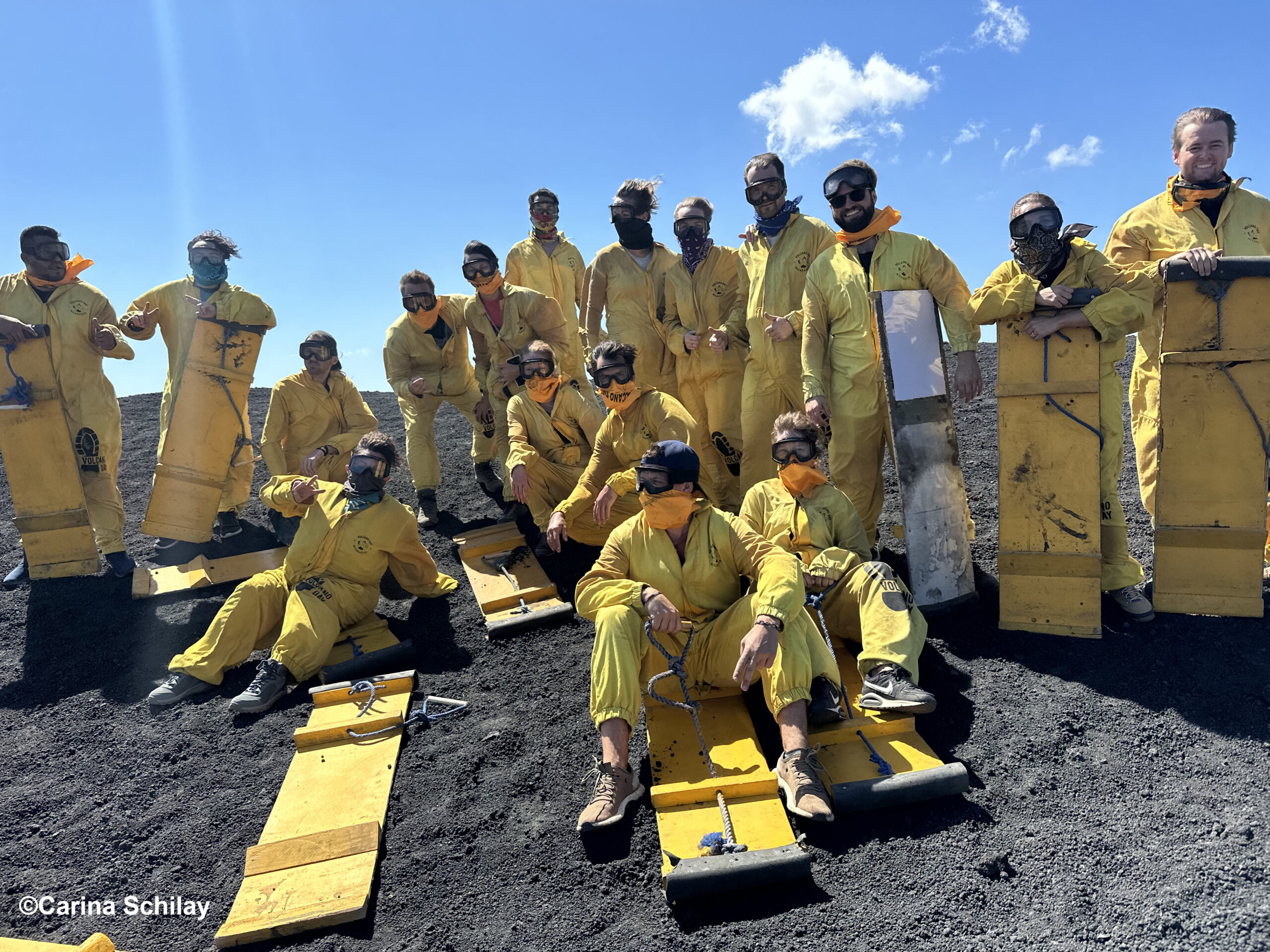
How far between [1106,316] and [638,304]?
3.44 meters

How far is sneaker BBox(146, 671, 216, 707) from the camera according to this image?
4.43 meters

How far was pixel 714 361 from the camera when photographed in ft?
19.2

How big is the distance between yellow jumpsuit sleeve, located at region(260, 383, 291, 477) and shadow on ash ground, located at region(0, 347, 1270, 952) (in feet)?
6.59

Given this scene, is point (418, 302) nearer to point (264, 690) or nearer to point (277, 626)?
point (277, 626)

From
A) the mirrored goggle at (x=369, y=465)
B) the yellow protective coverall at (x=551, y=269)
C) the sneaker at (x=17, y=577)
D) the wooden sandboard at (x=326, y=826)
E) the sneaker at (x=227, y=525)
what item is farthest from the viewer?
the yellow protective coverall at (x=551, y=269)

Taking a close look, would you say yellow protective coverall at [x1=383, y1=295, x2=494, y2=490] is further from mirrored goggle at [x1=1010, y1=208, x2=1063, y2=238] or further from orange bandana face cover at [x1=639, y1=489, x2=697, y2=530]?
mirrored goggle at [x1=1010, y1=208, x2=1063, y2=238]

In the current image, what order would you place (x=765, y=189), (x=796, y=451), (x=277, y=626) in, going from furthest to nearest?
(x=765, y=189)
(x=277, y=626)
(x=796, y=451)

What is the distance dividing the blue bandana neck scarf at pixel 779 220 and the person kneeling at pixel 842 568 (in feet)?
5.18

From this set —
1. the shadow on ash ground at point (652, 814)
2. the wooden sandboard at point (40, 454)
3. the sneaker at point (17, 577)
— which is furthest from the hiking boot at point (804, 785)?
the sneaker at point (17, 577)

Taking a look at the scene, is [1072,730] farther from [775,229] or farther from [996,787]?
[775,229]

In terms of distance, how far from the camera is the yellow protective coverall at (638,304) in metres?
6.27


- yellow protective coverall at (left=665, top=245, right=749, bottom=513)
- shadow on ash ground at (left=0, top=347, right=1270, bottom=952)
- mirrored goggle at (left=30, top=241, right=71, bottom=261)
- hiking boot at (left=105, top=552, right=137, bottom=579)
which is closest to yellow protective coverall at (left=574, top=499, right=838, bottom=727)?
shadow on ash ground at (left=0, top=347, right=1270, bottom=952)

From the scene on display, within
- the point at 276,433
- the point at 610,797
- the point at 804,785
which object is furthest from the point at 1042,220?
the point at 276,433

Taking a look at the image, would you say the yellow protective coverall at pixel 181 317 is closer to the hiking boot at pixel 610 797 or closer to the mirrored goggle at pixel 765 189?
the mirrored goggle at pixel 765 189
